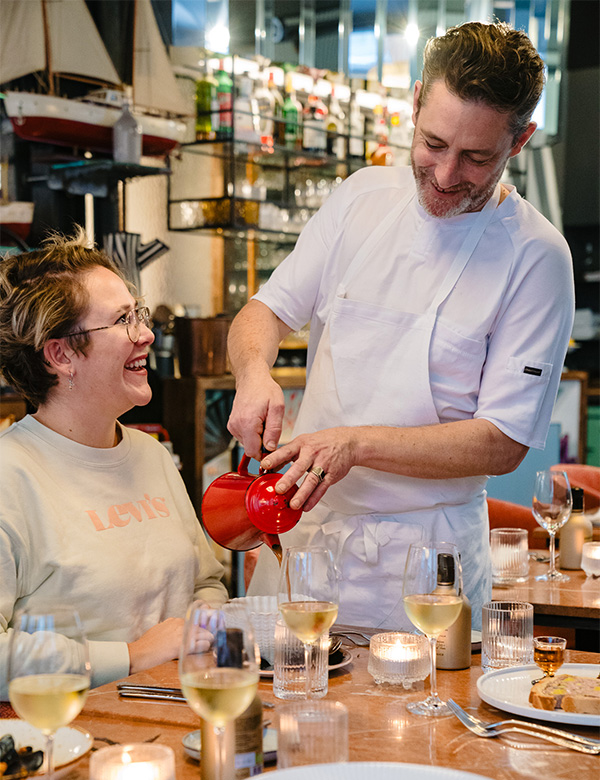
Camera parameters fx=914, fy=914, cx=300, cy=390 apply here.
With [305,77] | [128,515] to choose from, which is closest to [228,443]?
[305,77]

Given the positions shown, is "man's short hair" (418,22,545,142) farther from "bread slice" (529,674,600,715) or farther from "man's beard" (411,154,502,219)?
"bread slice" (529,674,600,715)

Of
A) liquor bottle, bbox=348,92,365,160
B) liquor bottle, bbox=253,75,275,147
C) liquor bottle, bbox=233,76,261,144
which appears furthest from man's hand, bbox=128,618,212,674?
liquor bottle, bbox=348,92,365,160

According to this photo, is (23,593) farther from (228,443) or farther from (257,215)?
(257,215)

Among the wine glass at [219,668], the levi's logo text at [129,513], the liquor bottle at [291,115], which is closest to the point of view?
the wine glass at [219,668]

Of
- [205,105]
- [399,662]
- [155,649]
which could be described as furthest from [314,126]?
[399,662]

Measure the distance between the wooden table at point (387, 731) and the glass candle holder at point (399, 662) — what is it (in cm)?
2

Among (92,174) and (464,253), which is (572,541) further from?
(92,174)

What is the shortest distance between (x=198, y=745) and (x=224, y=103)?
3.78m

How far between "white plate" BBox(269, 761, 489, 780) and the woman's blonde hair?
3.70ft

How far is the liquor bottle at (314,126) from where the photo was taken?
15.8 feet

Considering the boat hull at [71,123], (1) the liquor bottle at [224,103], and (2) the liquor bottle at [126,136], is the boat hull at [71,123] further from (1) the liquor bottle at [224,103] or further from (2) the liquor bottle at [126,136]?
(1) the liquor bottle at [224,103]

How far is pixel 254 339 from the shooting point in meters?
1.90

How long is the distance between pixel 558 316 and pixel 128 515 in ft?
3.02

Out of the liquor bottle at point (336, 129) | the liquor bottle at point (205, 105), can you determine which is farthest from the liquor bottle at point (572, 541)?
the liquor bottle at point (336, 129)
